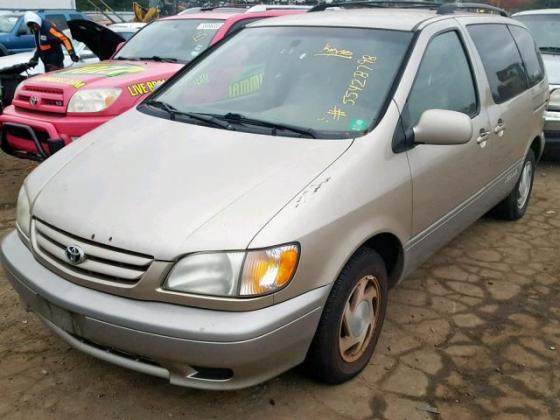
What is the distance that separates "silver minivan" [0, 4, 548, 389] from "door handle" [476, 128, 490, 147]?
0.02m

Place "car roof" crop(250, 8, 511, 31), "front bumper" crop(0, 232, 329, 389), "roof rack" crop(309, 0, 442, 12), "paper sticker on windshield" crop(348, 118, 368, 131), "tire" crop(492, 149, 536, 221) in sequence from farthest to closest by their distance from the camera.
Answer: "tire" crop(492, 149, 536, 221)
"roof rack" crop(309, 0, 442, 12)
"car roof" crop(250, 8, 511, 31)
"paper sticker on windshield" crop(348, 118, 368, 131)
"front bumper" crop(0, 232, 329, 389)

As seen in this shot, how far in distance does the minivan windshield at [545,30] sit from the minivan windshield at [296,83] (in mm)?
5039

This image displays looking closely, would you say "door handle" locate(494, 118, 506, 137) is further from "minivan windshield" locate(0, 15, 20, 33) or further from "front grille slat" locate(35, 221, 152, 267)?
"minivan windshield" locate(0, 15, 20, 33)

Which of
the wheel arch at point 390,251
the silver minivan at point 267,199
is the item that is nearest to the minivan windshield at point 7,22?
the silver minivan at point 267,199

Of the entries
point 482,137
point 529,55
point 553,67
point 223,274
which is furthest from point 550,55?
point 223,274

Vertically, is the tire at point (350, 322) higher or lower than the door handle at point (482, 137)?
lower

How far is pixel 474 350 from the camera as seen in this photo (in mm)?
2965

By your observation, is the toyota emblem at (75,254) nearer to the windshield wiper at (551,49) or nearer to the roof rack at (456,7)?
the roof rack at (456,7)

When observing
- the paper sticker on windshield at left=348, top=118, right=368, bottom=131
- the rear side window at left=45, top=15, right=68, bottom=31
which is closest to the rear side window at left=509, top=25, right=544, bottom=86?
the paper sticker on windshield at left=348, top=118, right=368, bottom=131

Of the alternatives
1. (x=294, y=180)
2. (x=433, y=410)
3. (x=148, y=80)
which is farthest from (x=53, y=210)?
(x=148, y=80)

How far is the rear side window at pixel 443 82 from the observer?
115 inches

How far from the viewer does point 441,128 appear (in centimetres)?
267

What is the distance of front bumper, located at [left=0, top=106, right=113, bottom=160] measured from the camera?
482cm

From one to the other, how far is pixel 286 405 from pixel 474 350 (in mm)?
1098
